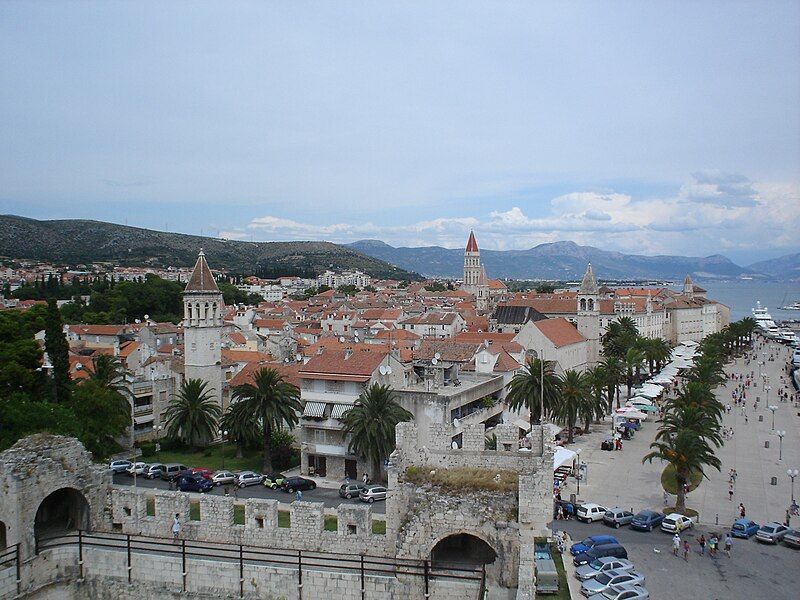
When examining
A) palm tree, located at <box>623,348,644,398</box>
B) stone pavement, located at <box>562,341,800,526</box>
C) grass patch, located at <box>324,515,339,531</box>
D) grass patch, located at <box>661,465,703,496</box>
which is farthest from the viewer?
palm tree, located at <box>623,348,644,398</box>

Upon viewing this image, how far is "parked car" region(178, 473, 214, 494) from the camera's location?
31594 millimetres

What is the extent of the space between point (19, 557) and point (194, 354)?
30447 millimetres

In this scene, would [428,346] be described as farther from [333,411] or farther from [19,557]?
[19,557]

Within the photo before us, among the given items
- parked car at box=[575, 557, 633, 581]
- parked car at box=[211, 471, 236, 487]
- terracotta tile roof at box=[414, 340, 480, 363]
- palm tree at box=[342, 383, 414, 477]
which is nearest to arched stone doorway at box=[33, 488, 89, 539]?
parked car at box=[211, 471, 236, 487]

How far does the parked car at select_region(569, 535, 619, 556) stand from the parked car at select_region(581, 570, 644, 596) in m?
2.44

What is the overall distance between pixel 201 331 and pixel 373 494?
20.7m

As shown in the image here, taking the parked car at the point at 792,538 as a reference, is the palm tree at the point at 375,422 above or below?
above

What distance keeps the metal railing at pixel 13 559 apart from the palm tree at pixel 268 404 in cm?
2047

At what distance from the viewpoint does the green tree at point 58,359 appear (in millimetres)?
37094

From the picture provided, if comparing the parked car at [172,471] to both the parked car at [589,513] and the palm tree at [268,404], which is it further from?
the parked car at [589,513]

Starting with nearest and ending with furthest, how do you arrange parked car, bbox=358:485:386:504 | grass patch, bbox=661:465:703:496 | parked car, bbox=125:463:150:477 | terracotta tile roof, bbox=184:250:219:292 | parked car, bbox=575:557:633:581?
parked car, bbox=575:557:633:581, parked car, bbox=358:485:386:504, grass patch, bbox=661:465:703:496, parked car, bbox=125:463:150:477, terracotta tile roof, bbox=184:250:219:292

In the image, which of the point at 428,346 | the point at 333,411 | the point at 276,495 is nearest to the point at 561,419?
the point at 428,346

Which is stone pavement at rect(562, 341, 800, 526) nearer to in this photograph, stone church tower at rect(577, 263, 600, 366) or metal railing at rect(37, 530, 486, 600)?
stone church tower at rect(577, 263, 600, 366)

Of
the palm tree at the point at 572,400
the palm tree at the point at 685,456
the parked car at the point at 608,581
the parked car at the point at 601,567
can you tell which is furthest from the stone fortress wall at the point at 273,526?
the palm tree at the point at 572,400
